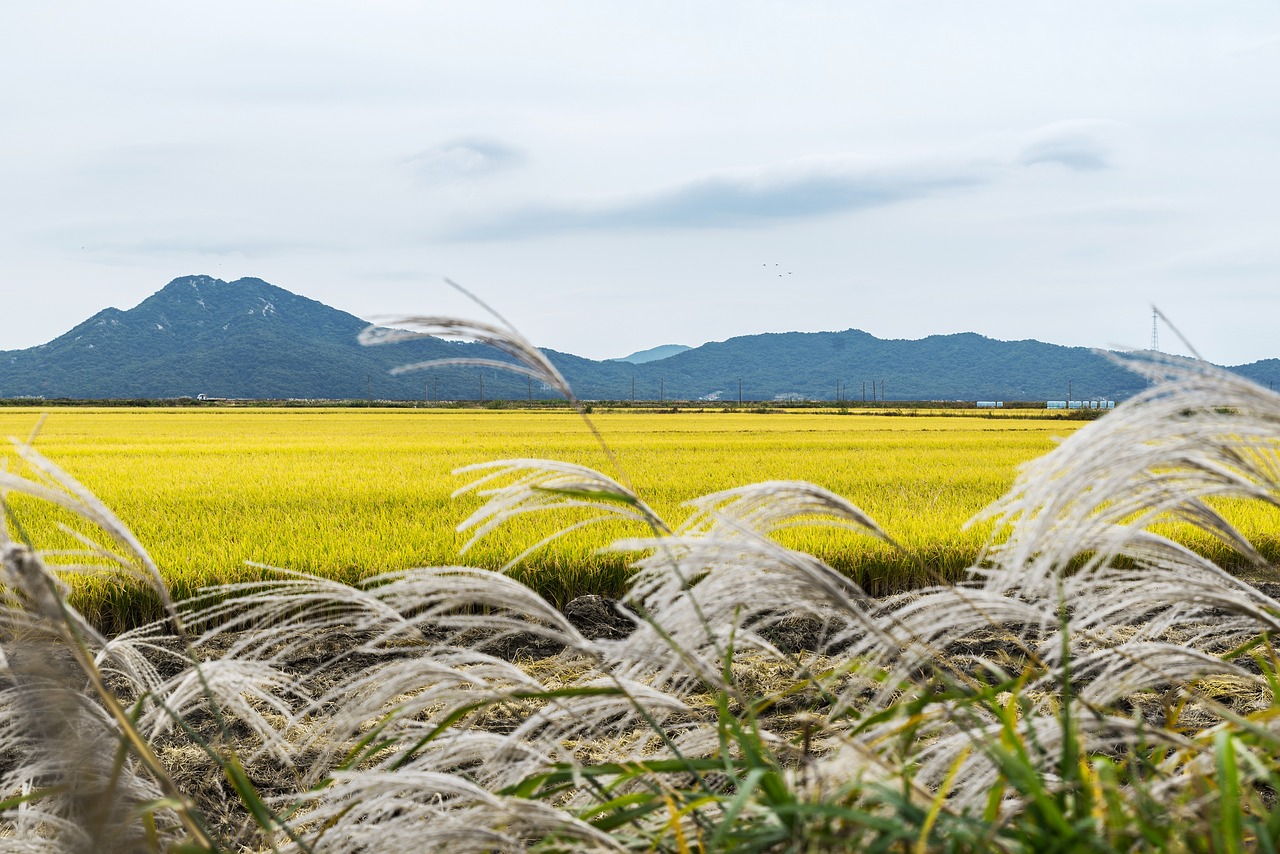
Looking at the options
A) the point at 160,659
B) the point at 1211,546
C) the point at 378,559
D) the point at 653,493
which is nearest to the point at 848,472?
the point at 653,493

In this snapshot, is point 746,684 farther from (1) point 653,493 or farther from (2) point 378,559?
(1) point 653,493

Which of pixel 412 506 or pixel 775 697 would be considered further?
pixel 412 506

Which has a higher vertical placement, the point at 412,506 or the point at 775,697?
the point at 775,697

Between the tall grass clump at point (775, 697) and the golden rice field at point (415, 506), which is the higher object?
the tall grass clump at point (775, 697)

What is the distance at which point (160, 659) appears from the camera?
5898 millimetres

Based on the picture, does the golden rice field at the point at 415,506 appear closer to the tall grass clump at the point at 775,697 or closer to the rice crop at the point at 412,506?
the rice crop at the point at 412,506

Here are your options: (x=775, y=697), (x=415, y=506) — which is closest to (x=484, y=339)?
(x=775, y=697)

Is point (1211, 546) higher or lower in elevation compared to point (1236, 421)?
lower

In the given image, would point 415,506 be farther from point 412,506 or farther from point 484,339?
point 484,339

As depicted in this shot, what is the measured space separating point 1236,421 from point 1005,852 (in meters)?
1.10

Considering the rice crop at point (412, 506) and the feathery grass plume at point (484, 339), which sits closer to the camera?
the feathery grass plume at point (484, 339)

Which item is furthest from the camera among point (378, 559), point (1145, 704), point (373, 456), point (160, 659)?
point (373, 456)

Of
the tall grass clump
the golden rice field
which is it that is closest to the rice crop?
the golden rice field

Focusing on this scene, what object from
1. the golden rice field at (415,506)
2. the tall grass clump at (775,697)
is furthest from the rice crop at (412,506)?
the tall grass clump at (775,697)
